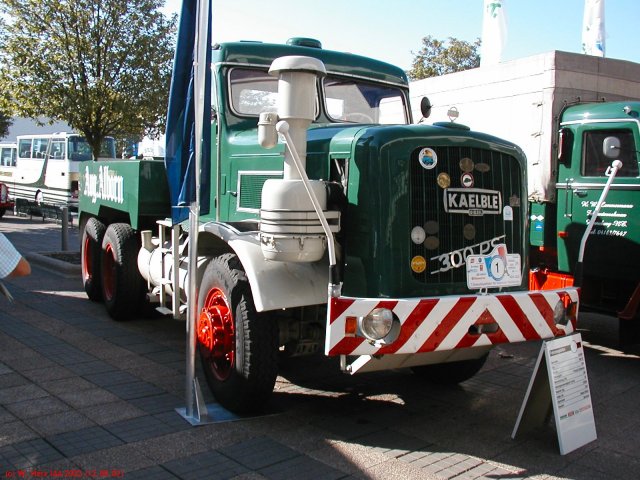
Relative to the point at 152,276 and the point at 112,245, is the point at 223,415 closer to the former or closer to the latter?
the point at 152,276

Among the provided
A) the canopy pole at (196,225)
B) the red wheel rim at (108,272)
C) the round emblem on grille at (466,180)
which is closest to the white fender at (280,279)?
the canopy pole at (196,225)

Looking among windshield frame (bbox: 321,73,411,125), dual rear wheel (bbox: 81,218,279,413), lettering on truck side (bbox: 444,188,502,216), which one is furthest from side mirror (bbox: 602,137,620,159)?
dual rear wheel (bbox: 81,218,279,413)

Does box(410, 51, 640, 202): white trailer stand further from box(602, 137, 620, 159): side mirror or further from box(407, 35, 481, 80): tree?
box(407, 35, 481, 80): tree

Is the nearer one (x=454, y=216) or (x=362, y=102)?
(x=454, y=216)

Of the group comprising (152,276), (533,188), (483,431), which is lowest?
(483,431)

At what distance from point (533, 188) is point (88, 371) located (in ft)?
15.9

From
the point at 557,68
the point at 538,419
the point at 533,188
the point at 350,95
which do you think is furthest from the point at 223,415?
the point at 557,68

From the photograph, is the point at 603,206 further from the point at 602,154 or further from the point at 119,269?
the point at 119,269

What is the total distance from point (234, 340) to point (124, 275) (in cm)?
291

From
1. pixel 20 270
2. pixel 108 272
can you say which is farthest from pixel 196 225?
pixel 108 272

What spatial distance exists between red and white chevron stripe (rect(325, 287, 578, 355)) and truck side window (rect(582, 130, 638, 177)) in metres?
2.75

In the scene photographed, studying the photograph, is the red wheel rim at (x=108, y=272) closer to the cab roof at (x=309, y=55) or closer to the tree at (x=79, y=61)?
the cab roof at (x=309, y=55)

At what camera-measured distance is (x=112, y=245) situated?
7344 mm

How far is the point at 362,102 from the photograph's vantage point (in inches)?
239
